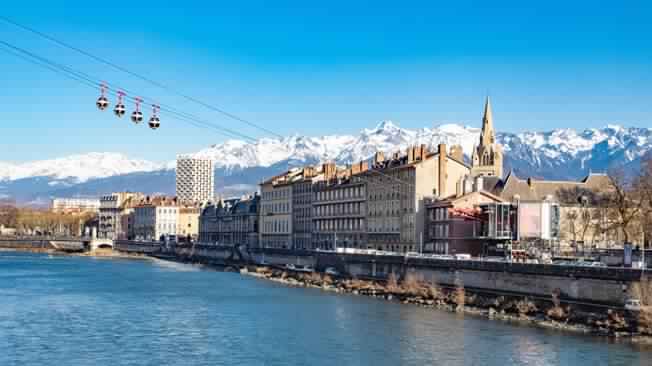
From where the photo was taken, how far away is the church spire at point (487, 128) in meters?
152

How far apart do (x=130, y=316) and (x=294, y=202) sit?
73.0m

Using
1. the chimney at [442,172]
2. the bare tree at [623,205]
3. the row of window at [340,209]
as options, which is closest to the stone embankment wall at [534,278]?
the bare tree at [623,205]

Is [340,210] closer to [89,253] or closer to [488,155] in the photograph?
[488,155]

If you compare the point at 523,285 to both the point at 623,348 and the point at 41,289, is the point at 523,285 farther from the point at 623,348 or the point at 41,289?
the point at 41,289

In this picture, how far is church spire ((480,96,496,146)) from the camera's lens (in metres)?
152

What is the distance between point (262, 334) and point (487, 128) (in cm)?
11255

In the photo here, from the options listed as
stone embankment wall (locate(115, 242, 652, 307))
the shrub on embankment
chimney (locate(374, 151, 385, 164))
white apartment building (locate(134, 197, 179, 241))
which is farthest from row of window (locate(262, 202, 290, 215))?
white apartment building (locate(134, 197, 179, 241))

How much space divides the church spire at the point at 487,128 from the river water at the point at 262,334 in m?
84.4

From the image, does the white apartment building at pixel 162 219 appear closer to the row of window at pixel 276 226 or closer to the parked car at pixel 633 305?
the row of window at pixel 276 226

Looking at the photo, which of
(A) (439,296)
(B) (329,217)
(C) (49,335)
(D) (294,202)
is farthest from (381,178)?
(C) (49,335)

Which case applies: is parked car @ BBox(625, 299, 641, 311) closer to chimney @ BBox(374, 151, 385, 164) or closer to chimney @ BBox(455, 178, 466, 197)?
chimney @ BBox(455, 178, 466, 197)

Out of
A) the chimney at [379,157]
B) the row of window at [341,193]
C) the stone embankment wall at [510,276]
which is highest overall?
the chimney at [379,157]

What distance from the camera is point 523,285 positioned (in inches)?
2297

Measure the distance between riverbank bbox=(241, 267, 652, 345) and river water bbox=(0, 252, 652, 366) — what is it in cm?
176
